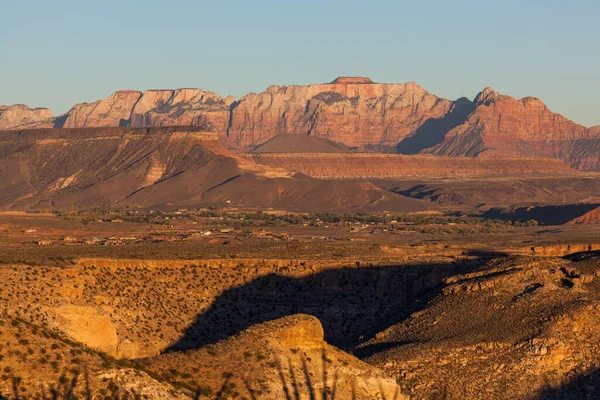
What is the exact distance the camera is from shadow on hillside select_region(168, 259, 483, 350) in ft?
186

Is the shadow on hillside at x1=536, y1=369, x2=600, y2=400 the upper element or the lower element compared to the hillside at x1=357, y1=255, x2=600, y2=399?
lower

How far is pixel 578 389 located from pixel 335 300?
23.6m

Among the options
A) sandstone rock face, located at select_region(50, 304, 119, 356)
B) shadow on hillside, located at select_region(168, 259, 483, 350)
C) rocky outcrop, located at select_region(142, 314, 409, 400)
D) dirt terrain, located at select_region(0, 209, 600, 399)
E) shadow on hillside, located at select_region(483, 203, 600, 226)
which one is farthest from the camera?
shadow on hillside, located at select_region(483, 203, 600, 226)

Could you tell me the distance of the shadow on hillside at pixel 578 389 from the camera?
44500mm

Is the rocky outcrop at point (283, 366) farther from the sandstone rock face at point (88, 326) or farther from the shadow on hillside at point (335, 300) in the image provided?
the shadow on hillside at point (335, 300)

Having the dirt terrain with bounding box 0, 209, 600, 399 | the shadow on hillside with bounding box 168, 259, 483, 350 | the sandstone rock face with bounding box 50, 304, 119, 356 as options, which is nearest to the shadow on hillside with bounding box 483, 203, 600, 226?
the dirt terrain with bounding box 0, 209, 600, 399

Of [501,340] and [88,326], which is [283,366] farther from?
[501,340]

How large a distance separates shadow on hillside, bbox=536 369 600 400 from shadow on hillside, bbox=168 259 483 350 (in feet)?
31.1

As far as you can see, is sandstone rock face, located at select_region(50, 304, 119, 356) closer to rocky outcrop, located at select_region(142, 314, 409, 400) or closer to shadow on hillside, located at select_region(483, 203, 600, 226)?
rocky outcrop, located at select_region(142, 314, 409, 400)

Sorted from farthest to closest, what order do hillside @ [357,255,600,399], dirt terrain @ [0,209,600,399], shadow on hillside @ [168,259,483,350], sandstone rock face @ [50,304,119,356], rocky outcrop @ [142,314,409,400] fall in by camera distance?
shadow on hillside @ [168,259,483,350] < sandstone rock face @ [50,304,119,356] < hillside @ [357,255,600,399] < rocky outcrop @ [142,314,409,400] < dirt terrain @ [0,209,600,399]

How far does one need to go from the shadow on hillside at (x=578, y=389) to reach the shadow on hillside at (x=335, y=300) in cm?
948

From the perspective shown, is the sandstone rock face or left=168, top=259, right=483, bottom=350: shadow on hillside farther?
left=168, top=259, right=483, bottom=350: shadow on hillside

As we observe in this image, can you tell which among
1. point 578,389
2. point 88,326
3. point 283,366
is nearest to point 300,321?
point 283,366

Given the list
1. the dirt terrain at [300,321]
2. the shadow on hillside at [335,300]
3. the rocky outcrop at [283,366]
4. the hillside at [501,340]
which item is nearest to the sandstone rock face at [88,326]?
the dirt terrain at [300,321]
